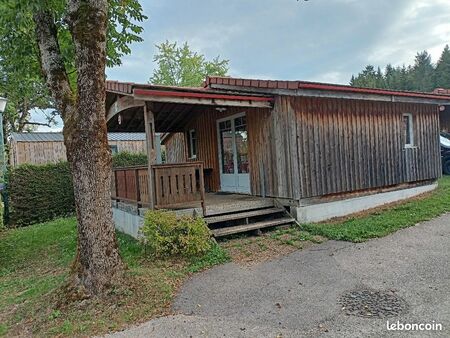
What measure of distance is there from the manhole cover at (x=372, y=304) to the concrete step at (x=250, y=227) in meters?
3.02

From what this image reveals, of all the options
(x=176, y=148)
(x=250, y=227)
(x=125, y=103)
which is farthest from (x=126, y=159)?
(x=250, y=227)

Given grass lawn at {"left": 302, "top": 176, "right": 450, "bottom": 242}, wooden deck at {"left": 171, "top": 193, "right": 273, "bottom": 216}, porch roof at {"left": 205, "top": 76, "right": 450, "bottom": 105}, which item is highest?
porch roof at {"left": 205, "top": 76, "right": 450, "bottom": 105}

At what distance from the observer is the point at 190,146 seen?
39.7ft

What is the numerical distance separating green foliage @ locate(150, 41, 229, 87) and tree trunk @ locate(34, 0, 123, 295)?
95.0 feet

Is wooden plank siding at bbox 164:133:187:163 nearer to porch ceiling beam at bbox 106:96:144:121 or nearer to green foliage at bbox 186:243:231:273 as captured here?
porch ceiling beam at bbox 106:96:144:121

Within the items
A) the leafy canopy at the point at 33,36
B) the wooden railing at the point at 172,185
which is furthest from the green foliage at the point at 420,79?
the wooden railing at the point at 172,185

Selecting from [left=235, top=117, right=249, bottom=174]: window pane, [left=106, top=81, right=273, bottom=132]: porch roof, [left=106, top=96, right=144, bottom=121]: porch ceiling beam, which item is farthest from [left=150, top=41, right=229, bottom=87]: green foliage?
[left=106, top=96, right=144, bottom=121]: porch ceiling beam

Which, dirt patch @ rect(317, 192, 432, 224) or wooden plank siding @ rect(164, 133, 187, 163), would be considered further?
wooden plank siding @ rect(164, 133, 187, 163)

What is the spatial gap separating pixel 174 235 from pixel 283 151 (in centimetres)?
331

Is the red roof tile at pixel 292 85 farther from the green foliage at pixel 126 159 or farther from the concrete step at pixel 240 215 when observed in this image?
the green foliage at pixel 126 159

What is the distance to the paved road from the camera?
328cm

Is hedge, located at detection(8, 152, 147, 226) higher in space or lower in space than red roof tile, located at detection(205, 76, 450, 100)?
lower

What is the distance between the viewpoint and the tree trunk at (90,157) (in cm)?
424

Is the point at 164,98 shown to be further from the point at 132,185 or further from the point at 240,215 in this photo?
the point at 240,215
